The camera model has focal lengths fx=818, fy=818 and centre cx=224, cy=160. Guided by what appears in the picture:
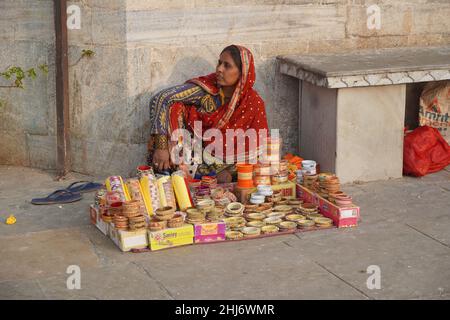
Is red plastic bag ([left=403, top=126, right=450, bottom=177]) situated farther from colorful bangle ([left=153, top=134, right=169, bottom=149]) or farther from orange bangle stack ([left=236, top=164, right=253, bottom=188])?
colorful bangle ([left=153, top=134, right=169, bottom=149])

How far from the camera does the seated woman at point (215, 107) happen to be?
697 centimetres

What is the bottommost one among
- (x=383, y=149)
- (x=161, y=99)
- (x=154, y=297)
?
(x=154, y=297)

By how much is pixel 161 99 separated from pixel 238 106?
2.24ft

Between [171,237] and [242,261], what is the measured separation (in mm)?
546

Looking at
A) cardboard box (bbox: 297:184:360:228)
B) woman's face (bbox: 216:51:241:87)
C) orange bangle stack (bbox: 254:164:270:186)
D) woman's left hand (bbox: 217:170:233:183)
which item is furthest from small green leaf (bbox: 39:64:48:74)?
cardboard box (bbox: 297:184:360:228)

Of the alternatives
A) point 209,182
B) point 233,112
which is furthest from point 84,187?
point 233,112

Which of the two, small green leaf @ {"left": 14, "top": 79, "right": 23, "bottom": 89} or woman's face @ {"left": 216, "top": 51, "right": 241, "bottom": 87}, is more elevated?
woman's face @ {"left": 216, "top": 51, "right": 241, "bottom": 87}

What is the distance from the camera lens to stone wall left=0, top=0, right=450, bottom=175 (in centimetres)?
715

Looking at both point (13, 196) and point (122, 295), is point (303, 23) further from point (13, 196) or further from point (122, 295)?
point (122, 295)

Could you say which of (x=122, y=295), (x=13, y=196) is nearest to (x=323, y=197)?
(x=122, y=295)

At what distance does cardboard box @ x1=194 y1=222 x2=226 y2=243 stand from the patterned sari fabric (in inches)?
54.1

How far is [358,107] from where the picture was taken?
282 inches

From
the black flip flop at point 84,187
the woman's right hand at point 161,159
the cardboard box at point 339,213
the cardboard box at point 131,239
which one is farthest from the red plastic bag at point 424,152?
the cardboard box at point 131,239

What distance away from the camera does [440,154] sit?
25.3 feet
